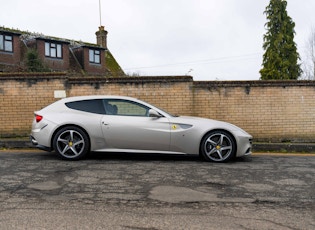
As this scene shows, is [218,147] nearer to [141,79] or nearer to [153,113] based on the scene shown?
[153,113]

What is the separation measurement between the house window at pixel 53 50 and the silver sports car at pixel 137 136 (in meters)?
22.5

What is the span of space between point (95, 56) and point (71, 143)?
25.1 meters

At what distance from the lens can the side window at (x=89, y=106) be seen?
21.5ft

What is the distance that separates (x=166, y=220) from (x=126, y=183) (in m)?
1.43

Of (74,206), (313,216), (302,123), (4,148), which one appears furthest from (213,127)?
(4,148)

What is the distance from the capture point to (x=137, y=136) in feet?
20.5

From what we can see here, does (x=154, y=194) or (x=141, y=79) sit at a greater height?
(x=141, y=79)

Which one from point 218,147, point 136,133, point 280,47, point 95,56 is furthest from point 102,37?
point 218,147

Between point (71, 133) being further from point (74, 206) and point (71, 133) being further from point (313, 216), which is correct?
point (313, 216)

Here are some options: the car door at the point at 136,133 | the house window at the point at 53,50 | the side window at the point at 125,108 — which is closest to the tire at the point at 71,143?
the car door at the point at 136,133

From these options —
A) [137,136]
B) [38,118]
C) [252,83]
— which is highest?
[252,83]

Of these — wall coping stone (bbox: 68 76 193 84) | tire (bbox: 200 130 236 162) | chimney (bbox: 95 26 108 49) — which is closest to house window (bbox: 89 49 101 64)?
chimney (bbox: 95 26 108 49)

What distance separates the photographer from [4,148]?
8031 millimetres

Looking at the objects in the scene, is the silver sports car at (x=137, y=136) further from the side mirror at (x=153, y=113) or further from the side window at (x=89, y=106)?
the side window at (x=89, y=106)
